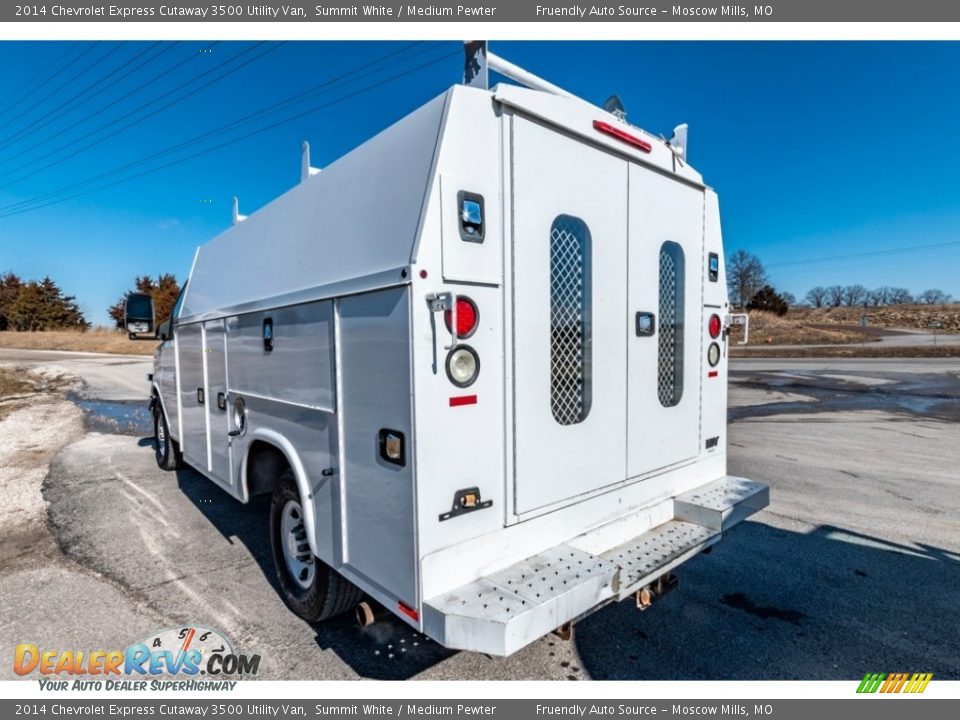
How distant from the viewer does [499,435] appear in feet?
7.51

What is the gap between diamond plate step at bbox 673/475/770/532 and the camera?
2.97 meters

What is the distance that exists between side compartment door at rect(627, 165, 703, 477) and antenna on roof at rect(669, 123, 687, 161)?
278 millimetres

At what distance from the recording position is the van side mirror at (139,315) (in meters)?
5.48

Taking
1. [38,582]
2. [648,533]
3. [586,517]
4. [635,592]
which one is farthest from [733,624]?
[38,582]

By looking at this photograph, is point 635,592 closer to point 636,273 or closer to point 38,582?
point 636,273

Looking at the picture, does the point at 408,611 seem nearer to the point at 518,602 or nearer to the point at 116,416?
the point at 518,602

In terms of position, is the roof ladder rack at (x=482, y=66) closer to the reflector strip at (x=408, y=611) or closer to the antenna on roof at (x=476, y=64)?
the antenna on roof at (x=476, y=64)

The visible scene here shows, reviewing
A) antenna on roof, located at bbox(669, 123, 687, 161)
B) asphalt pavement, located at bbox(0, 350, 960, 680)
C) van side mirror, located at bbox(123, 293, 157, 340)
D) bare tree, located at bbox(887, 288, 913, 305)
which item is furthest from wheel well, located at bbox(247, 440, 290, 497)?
bare tree, located at bbox(887, 288, 913, 305)

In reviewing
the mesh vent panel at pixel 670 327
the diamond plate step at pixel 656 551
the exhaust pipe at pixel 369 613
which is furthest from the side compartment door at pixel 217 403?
the mesh vent panel at pixel 670 327

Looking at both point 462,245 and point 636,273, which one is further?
point 636,273

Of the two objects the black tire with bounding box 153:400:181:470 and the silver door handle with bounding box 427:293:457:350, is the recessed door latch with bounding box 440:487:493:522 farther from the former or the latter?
the black tire with bounding box 153:400:181:470

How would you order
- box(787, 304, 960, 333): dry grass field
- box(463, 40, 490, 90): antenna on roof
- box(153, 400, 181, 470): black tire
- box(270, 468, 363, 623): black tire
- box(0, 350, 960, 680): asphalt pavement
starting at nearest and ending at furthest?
box(463, 40, 490, 90): antenna on roof → box(0, 350, 960, 680): asphalt pavement → box(270, 468, 363, 623): black tire → box(153, 400, 181, 470): black tire → box(787, 304, 960, 333): dry grass field

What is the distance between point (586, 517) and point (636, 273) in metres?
1.40

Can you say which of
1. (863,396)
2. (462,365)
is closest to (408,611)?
(462,365)
